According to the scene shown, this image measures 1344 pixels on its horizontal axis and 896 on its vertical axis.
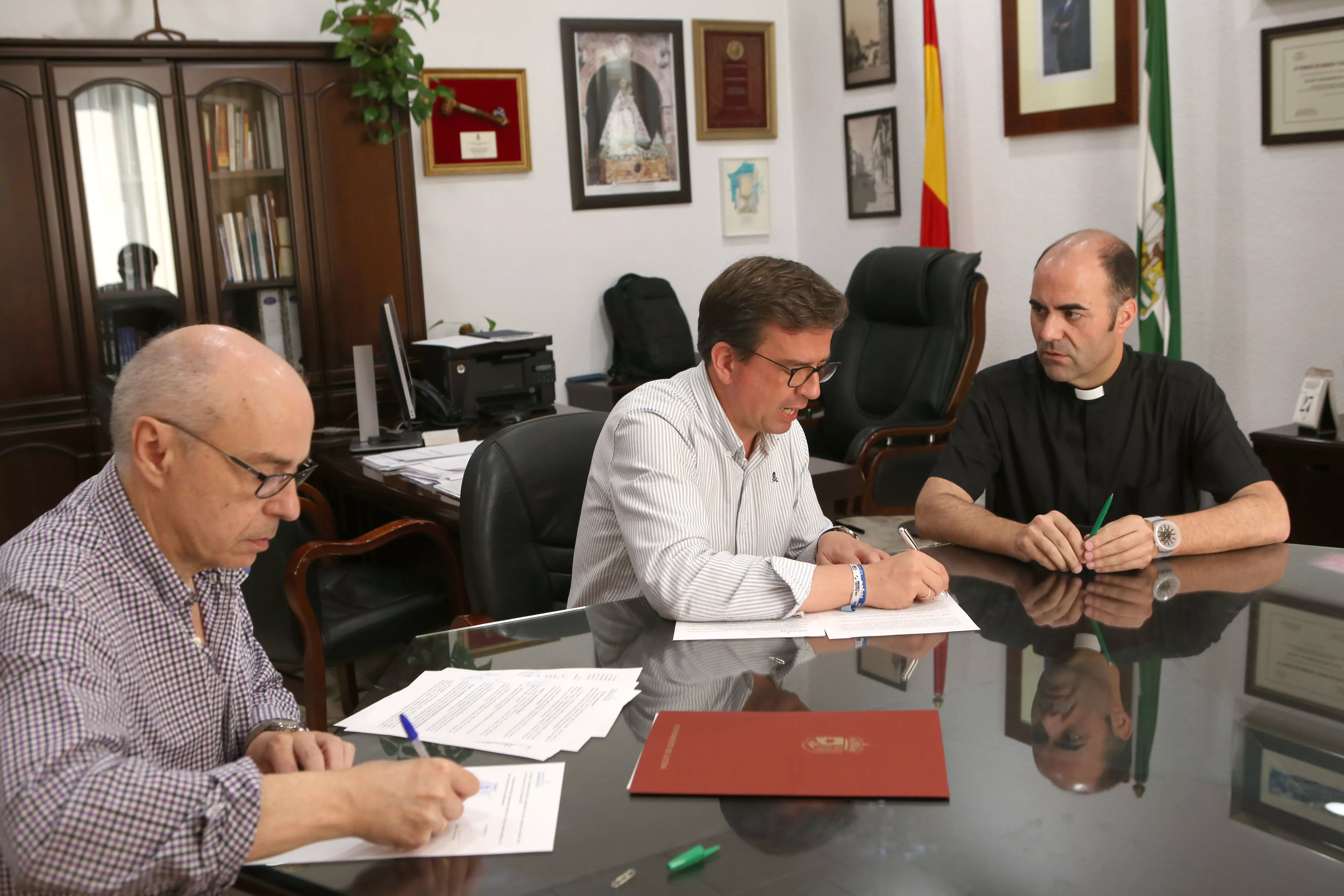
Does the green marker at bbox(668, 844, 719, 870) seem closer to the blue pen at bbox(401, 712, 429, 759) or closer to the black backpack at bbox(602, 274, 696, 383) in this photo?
the blue pen at bbox(401, 712, 429, 759)

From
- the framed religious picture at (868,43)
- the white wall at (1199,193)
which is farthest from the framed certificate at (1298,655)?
the framed religious picture at (868,43)

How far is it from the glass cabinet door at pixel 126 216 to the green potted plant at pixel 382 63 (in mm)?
687

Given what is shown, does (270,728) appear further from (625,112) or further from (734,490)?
(625,112)

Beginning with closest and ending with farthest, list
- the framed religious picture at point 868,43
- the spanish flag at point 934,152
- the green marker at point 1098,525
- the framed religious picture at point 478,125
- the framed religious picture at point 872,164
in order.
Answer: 1. the green marker at point 1098,525
2. the spanish flag at point 934,152
3. the framed religious picture at point 478,125
4. the framed religious picture at point 868,43
5. the framed religious picture at point 872,164

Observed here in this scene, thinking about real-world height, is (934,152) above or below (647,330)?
above

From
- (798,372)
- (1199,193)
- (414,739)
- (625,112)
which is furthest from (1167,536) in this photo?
(625,112)

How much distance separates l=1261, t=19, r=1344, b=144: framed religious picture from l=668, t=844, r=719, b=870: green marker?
10.5 ft

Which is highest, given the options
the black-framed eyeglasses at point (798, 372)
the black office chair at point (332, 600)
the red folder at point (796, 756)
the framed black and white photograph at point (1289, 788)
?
the black-framed eyeglasses at point (798, 372)

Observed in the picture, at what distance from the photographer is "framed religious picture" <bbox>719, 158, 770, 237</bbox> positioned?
5.39m

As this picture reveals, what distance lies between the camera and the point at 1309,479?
3020mm

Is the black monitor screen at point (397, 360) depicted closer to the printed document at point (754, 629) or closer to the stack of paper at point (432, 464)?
the stack of paper at point (432, 464)

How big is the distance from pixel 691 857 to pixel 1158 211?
327cm

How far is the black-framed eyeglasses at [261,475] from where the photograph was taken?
1.15 metres

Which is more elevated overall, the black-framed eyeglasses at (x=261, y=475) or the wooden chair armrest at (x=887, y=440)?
the black-framed eyeglasses at (x=261, y=475)
